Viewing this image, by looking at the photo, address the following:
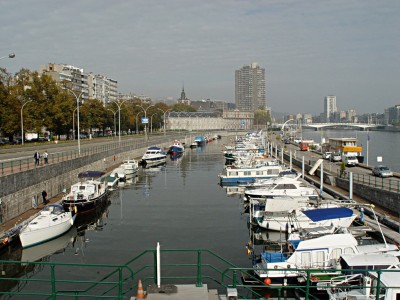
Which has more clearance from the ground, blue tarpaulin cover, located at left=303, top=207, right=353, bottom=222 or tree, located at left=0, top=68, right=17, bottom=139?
tree, located at left=0, top=68, right=17, bottom=139

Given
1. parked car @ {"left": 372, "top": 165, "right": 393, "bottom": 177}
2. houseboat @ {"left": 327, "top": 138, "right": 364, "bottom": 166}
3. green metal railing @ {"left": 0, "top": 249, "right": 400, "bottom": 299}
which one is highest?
houseboat @ {"left": 327, "top": 138, "right": 364, "bottom": 166}

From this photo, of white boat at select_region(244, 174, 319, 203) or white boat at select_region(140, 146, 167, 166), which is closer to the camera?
white boat at select_region(244, 174, 319, 203)

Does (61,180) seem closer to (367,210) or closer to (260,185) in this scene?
(260,185)

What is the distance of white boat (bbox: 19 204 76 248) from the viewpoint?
2644cm

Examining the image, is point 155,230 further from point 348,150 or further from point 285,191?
point 348,150

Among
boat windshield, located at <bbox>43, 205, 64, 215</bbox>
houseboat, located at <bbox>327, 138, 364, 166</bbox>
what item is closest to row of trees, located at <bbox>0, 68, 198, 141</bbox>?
boat windshield, located at <bbox>43, 205, 64, 215</bbox>

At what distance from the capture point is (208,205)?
41.8 meters

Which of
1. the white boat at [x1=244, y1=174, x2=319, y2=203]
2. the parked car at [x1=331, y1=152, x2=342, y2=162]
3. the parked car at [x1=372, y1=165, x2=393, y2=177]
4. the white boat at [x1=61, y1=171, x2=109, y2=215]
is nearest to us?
the white boat at [x1=61, y1=171, x2=109, y2=215]

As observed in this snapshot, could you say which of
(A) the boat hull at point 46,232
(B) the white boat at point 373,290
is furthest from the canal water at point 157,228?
(B) the white boat at point 373,290

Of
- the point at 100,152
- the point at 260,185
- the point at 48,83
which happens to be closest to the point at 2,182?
the point at 260,185

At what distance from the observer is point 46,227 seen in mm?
27734

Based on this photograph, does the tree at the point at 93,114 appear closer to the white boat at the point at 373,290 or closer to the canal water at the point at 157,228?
the canal water at the point at 157,228

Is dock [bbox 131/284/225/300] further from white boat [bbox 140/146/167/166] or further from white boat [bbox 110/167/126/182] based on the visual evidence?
white boat [bbox 140/146/167/166]

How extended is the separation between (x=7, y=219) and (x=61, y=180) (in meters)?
13.8
